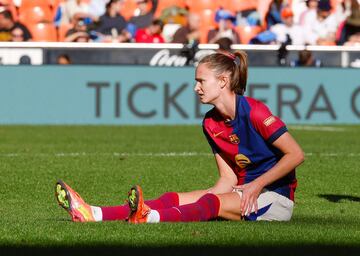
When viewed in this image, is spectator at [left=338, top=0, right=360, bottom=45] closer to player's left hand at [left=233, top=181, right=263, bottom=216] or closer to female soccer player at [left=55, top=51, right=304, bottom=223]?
female soccer player at [left=55, top=51, right=304, bottom=223]

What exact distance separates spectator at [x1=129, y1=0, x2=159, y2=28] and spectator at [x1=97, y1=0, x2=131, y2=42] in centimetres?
28

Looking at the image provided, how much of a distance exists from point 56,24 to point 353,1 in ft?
18.5

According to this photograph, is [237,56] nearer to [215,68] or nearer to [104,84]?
[215,68]

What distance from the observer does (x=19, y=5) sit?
23578mm

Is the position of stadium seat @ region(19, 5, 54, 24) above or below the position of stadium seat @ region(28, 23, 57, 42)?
above

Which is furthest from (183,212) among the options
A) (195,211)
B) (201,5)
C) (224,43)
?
(201,5)

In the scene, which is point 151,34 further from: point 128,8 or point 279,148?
point 279,148

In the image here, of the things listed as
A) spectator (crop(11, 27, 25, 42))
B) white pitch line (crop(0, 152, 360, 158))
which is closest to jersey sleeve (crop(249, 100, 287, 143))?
white pitch line (crop(0, 152, 360, 158))

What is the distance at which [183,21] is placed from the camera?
22984 millimetres

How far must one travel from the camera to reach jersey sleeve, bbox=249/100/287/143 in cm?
765

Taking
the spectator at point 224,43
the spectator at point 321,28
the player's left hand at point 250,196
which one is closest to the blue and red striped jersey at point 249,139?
the player's left hand at point 250,196

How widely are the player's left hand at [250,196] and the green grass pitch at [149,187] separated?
4.5 inches

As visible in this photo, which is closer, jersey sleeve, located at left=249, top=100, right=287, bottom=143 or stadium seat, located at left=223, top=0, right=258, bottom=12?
jersey sleeve, located at left=249, top=100, right=287, bottom=143
